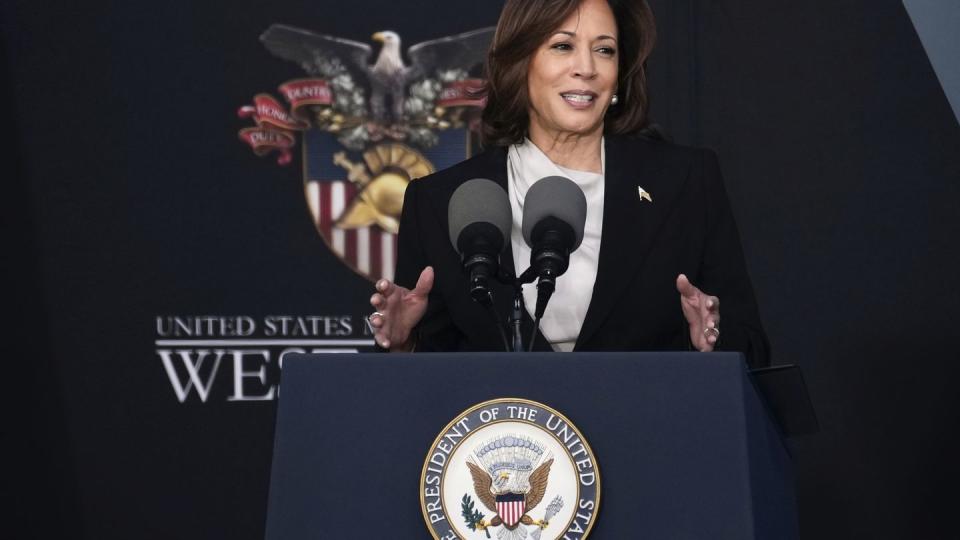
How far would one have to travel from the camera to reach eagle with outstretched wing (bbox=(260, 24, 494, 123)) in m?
3.38

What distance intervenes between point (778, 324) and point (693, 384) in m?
2.10

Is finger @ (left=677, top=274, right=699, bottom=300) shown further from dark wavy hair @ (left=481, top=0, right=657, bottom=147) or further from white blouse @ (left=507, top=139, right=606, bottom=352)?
dark wavy hair @ (left=481, top=0, right=657, bottom=147)

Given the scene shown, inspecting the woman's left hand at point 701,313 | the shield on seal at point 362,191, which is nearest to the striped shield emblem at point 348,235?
the shield on seal at point 362,191

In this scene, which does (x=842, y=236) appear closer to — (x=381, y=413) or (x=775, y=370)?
(x=775, y=370)

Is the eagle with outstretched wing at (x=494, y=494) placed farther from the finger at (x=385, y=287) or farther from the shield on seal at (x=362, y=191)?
the shield on seal at (x=362, y=191)

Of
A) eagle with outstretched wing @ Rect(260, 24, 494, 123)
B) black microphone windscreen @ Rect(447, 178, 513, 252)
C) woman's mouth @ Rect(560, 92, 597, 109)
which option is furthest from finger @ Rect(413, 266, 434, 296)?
eagle with outstretched wing @ Rect(260, 24, 494, 123)

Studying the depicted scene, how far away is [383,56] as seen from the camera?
339 centimetres

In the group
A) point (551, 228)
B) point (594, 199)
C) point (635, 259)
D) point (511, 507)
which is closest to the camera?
point (511, 507)

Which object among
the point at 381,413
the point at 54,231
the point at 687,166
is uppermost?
the point at 54,231

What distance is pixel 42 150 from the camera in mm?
3350

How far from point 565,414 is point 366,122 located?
2.14m

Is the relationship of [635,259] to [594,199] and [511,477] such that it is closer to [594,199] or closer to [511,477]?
[594,199]

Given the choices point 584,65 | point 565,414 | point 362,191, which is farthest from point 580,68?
point 362,191

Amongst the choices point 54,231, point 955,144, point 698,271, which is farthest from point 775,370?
point 54,231
